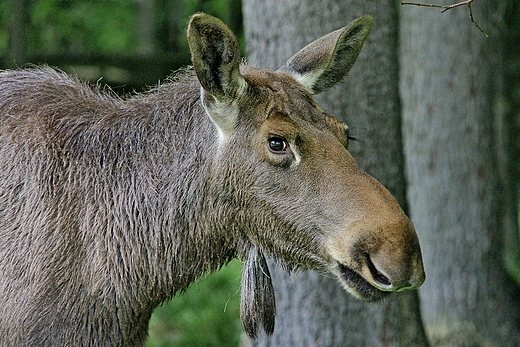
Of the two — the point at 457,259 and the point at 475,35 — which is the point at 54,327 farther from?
the point at 475,35

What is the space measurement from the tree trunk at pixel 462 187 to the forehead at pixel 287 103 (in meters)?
3.83

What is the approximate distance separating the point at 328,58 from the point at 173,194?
45.4 inches

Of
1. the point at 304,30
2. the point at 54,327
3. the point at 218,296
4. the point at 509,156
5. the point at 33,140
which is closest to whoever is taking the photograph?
the point at 54,327

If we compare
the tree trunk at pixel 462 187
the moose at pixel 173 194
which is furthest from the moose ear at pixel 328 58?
the tree trunk at pixel 462 187

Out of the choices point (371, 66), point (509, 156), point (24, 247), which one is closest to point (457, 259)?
point (509, 156)

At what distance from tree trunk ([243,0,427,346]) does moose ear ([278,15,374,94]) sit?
3.63 ft

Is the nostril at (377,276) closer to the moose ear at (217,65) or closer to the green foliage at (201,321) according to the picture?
the moose ear at (217,65)

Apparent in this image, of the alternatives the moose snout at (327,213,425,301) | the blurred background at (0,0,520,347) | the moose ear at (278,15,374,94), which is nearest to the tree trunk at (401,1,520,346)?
the blurred background at (0,0,520,347)

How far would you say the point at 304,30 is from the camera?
568 centimetres

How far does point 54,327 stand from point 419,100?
4944mm

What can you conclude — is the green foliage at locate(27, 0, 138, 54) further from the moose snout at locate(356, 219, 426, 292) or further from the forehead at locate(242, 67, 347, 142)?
the moose snout at locate(356, 219, 426, 292)

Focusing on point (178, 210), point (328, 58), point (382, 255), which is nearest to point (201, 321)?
point (178, 210)

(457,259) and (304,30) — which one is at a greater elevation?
(304,30)

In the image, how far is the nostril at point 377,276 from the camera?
358cm
